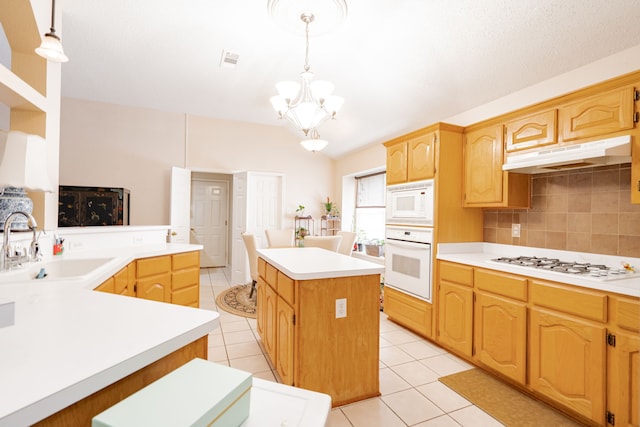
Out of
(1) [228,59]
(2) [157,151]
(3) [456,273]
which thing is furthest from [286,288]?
(2) [157,151]

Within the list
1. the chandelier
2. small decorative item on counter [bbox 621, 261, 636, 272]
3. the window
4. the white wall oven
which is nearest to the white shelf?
the chandelier

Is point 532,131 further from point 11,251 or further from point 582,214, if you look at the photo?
point 11,251

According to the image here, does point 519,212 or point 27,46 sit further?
point 519,212

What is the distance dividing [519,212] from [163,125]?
5.32 metres

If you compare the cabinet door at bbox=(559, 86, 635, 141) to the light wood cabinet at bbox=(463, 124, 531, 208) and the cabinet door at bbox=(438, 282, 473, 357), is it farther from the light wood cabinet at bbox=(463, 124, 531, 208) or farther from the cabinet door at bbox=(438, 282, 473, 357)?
the cabinet door at bbox=(438, 282, 473, 357)

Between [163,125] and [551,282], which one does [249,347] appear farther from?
[163,125]

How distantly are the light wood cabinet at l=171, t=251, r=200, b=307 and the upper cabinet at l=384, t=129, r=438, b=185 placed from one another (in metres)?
2.42

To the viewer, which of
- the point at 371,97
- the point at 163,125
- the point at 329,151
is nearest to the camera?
the point at 371,97

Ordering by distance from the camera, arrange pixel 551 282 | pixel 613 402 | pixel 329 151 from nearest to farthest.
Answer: pixel 613 402 → pixel 551 282 → pixel 329 151

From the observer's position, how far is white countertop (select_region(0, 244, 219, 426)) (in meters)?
0.54

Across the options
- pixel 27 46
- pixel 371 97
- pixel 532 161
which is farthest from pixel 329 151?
pixel 27 46

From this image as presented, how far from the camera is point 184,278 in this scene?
311cm

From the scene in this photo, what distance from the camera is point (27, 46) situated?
215 cm

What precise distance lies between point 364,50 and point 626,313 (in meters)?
2.91
